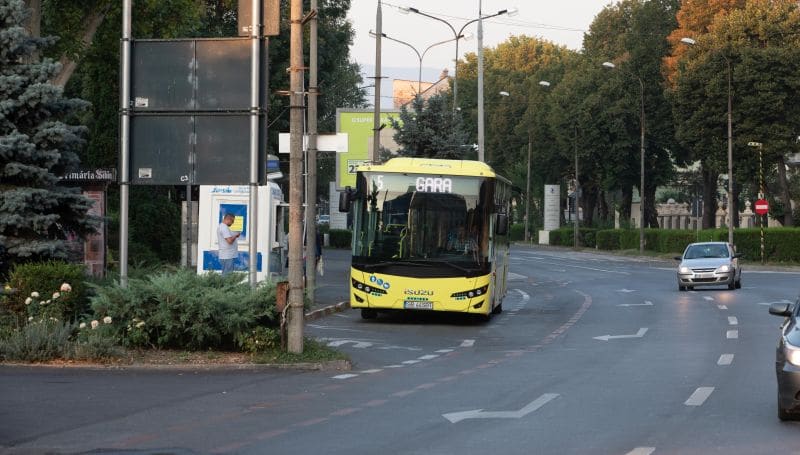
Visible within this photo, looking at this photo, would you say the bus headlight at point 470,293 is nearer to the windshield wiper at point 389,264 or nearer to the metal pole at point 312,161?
the windshield wiper at point 389,264

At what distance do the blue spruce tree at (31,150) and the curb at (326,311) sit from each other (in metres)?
6.70

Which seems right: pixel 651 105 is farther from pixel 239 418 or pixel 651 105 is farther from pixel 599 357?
pixel 239 418

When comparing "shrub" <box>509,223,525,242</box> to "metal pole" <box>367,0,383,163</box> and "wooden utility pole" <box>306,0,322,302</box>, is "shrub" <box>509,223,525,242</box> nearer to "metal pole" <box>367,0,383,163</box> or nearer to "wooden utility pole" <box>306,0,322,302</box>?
"metal pole" <box>367,0,383,163</box>

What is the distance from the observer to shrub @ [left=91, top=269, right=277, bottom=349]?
1706cm

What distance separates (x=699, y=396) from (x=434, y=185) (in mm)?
13059

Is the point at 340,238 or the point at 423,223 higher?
the point at 423,223

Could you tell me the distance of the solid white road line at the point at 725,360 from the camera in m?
17.5

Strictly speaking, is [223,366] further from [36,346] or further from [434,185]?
[434,185]

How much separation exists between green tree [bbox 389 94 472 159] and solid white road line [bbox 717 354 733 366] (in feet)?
95.1

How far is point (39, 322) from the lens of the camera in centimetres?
1688

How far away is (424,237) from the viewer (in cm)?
2588

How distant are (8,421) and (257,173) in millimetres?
8984

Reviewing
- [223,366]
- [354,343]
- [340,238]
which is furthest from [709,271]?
[340,238]

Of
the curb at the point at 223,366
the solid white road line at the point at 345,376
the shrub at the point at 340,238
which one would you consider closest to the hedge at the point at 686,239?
the shrub at the point at 340,238
